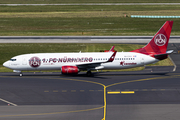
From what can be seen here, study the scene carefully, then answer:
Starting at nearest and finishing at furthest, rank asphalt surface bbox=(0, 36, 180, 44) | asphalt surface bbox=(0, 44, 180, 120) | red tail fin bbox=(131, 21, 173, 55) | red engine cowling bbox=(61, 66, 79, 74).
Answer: asphalt surface bbox=(0, 44, 180, 120) < red engine cowling bbox=(61, 66, 79, 74) < red tail fin bbox=(131, 21, 173, 55) < asphalt surface bbox=(0, 36, 180, 44)

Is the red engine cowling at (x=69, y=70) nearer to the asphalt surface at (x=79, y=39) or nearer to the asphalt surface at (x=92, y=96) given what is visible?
the asphalt surface at (x=92, y=96)

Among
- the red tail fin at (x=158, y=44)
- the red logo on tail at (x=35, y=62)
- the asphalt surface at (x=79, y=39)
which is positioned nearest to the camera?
the red logo on tail at (x=35, y=62)

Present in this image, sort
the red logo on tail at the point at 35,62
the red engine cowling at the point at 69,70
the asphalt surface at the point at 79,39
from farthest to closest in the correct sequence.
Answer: the asphalt surface at the point at 79,39 < the red logo on tail at the point at 35,62 < the red engine cowling at the point at 69,70

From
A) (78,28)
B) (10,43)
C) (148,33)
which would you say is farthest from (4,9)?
(148,33)

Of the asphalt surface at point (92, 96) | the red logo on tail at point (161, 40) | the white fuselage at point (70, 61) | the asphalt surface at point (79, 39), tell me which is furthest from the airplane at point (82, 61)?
the asphalt surface at point (79, 39)

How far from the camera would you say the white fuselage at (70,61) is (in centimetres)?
5328

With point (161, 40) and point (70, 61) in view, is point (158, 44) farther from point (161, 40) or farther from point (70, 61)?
point (70, 61)

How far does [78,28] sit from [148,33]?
27158 mm

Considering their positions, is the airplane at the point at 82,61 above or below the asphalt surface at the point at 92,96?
above

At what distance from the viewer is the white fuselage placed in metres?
53.3

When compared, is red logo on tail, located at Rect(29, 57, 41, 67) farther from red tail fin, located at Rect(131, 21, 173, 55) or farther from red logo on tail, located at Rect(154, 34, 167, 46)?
red logo on tail, located at Rect(154, 34, 167, 46)

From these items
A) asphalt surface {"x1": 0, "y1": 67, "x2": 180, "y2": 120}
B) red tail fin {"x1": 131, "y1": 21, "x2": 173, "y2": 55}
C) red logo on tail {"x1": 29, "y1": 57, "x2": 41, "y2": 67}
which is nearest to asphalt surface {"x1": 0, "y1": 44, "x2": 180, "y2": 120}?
asphalt surface {"x1": 0, "y1": 67, "x2": 180, "y2": 120}

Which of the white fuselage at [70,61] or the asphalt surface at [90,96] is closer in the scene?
the asphalt surface at [90,96]

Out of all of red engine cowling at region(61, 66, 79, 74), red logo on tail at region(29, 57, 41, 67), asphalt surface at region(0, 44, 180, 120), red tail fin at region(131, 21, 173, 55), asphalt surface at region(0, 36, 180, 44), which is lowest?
asphalt surface at region(0, 44, 180, 120)
